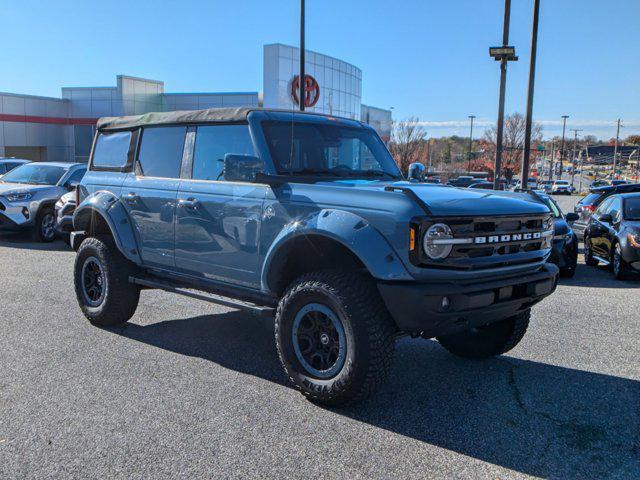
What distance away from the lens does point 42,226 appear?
13.7 metres

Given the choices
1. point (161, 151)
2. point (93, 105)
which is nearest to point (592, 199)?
point (161, 151)

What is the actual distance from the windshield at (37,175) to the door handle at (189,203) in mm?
10198

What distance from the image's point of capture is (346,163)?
213 inches

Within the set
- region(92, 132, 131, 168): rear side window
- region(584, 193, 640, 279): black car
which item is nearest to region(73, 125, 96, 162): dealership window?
region(584, 193, 640, 279): black car

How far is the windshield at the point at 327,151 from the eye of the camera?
5.02 meters

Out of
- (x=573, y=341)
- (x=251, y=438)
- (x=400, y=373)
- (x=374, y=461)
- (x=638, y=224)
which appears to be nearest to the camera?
(x=374, y=461)

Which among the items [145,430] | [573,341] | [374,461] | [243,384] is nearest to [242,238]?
[243,384]

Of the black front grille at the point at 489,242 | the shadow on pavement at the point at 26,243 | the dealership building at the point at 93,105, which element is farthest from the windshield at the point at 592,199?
the dealership building at the point at 93,105

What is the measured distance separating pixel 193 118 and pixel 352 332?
2677mm

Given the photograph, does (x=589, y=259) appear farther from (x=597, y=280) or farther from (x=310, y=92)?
(x=310, y=92)

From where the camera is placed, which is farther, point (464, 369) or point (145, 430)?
point (464, 369)

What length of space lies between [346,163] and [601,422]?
2.82m

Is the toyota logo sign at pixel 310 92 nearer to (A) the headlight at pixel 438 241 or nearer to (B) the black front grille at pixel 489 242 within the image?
(B) the black front grille at pixel 489 242

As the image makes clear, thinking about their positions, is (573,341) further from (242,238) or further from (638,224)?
(638,224)
